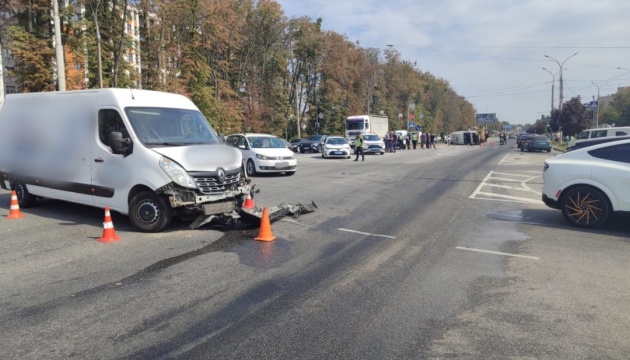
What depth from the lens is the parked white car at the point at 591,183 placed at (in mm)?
8148

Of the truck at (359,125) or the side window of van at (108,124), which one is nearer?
the side window of van at (108,124)

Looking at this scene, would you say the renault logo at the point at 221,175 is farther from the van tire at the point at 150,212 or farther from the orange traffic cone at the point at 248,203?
the van tire at the point at 150,212

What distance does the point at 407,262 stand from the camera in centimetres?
634

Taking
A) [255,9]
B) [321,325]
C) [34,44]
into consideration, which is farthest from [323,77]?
[321,325]

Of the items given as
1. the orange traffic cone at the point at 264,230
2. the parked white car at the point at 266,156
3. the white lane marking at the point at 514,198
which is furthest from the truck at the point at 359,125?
the orange traffic cone at the point at 264,230

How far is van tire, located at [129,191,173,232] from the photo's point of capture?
7.76 metres

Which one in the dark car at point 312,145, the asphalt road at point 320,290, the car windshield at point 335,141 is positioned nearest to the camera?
the asphalt road at point 320,290

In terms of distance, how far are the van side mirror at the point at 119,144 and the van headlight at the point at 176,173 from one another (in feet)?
2.49

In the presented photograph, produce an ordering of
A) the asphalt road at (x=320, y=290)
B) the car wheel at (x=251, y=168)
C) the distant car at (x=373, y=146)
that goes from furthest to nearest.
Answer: the distant car at (x=373, y=146) < the car wheel at (x=251, y=168) < the asphalt road at (x=320, y=290)

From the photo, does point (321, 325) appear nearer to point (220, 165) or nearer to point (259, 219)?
point (259, 219)

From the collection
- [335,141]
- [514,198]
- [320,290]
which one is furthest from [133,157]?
[335,141]

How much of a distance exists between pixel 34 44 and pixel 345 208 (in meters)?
28.1

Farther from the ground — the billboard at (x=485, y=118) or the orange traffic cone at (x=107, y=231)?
the billboard at (x=485, y=118)

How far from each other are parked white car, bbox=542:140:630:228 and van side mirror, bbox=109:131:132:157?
25.4ft
